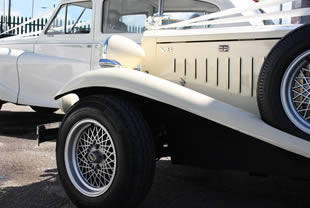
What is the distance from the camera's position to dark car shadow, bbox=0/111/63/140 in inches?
206

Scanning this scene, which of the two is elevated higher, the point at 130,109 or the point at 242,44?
the point at 242,44

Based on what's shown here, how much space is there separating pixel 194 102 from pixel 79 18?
3.71 m

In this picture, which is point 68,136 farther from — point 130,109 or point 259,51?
point 259,51

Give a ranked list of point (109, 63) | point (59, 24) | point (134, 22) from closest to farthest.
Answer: point (109, 63), point (134, 22), point (59, 24)

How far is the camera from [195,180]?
3451 mm

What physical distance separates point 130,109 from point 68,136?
0.53m

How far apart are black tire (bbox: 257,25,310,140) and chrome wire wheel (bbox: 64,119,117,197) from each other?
101 centimetres

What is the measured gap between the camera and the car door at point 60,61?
5.37 metres

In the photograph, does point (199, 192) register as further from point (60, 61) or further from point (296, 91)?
point (60, 61)

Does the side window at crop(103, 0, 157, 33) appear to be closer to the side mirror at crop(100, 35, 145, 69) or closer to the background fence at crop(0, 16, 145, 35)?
the background fence at crop(0, 16, 145, 35)

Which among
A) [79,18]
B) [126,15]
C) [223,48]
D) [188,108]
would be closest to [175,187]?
Answer: [188,108]

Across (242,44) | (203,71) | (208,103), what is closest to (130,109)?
(208,103)

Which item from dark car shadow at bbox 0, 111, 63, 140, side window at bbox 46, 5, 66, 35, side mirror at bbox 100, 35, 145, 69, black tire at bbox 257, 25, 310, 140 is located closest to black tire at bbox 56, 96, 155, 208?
side mirror at bbox 100, 35, 145, 69

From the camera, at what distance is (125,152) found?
7.67ft
